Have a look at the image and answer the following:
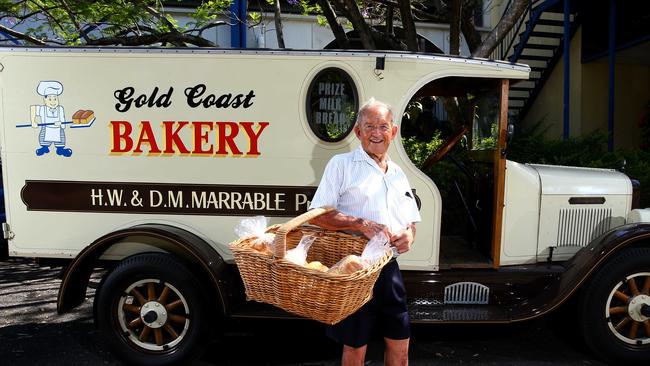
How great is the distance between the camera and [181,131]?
11.6ft

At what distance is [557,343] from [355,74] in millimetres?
2624

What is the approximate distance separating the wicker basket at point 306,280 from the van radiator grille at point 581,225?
2.07 meters

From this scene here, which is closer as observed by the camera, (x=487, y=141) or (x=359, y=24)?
(x=487, y=141)

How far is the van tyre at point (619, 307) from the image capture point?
135 inches

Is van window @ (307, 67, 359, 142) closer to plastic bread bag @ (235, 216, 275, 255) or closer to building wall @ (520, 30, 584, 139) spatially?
plastic bread bag @ (235, 216, 275, 255)

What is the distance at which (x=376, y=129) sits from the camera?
98.3 inches

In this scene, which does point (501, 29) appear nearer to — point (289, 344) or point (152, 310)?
point (289, 344)

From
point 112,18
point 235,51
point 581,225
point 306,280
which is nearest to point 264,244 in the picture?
point 306,280

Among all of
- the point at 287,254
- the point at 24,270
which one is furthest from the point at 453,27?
the point at 24,270

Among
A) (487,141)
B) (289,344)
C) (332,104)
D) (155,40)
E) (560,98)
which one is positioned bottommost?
(289,344)

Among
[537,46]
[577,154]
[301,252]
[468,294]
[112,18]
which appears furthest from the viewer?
[537,46]

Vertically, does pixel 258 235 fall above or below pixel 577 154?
below

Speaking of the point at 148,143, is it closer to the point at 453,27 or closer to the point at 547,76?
the point at 453,27

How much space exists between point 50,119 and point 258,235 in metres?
1.98
